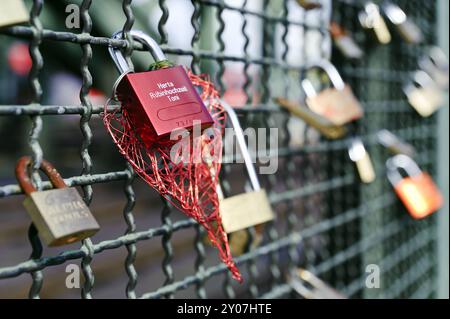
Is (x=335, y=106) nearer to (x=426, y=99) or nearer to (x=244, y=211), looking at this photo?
(x=244, y=211)

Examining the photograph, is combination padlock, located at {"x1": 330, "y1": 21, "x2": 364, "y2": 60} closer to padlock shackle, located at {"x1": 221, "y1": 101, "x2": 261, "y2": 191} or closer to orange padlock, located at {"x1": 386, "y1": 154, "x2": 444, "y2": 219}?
orange padlock, located at {"x1": 386, "y1": 154, "x2": 444, "y2": 219}

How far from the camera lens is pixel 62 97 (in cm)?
480

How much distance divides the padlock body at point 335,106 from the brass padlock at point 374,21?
64 centimetres

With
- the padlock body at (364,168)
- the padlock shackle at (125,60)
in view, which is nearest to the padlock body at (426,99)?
the padlock body at (364,168)

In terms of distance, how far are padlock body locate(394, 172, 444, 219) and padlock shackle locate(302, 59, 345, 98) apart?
25.5 inches

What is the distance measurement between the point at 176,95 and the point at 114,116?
4.8 inches

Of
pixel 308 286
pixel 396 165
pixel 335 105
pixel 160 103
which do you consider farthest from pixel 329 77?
pixel 160 103

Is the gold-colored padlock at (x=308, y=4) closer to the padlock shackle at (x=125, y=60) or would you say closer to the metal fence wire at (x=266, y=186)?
the metal fence wire at (x=266, y=186)

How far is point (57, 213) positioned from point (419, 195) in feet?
5.33
